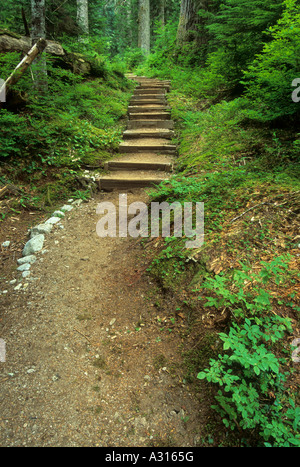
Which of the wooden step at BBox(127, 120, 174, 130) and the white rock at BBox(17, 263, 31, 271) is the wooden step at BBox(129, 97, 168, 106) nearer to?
the wooden step at BBox(127, 120, 174, 130)

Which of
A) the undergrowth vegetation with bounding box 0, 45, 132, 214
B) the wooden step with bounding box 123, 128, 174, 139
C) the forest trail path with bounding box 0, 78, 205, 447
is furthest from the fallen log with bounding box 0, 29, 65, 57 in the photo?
the forest trail path with bounding box 0, 78, 205, 447

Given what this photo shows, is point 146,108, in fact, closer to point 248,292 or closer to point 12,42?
point 12,42

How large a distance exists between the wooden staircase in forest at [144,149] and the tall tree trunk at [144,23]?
12760 millimetres

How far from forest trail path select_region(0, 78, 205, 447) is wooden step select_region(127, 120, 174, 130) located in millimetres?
5224

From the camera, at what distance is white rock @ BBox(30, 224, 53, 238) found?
12.2 ft

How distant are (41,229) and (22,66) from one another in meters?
3.67

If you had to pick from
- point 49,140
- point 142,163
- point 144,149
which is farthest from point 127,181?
point 49,140

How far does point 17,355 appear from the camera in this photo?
84.5 inches

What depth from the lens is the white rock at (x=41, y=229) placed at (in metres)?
3.73

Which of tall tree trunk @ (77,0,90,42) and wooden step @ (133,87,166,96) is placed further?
Result: tall tree trunk @ (77,0,90,42)

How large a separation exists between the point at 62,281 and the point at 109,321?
886 mm

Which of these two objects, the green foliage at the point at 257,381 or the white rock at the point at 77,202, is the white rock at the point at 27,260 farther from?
the green foliage at the point at 257,381

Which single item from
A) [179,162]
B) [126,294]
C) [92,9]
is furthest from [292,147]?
[92,9]

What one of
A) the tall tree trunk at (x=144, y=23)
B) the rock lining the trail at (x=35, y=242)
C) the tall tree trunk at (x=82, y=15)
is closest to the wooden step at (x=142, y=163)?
the rock lining the trail at (x=35, y=242)
